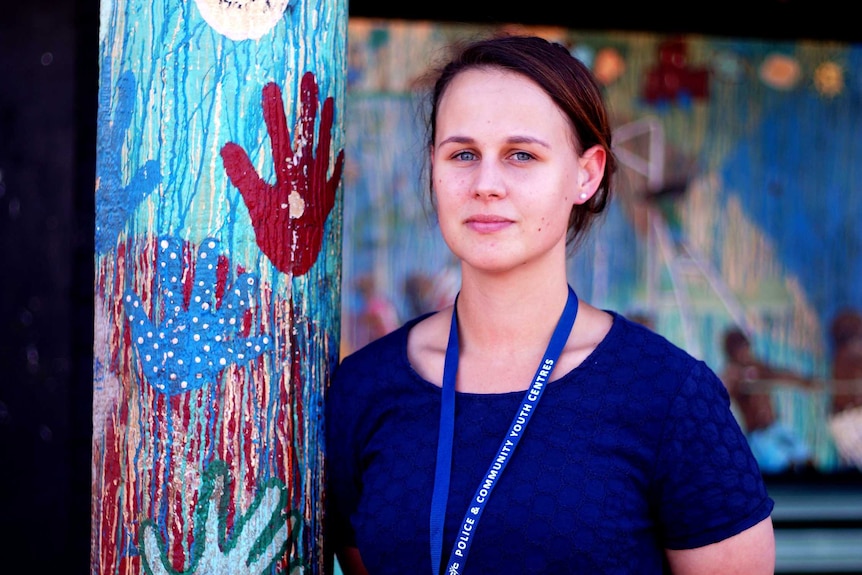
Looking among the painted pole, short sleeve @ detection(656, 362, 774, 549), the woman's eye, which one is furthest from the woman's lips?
short sleeve @ detection(656, 362, 774, 549)

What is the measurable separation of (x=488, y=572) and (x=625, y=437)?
0.36 metres

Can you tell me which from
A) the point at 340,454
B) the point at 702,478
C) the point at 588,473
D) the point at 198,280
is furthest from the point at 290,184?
the point at 702,478

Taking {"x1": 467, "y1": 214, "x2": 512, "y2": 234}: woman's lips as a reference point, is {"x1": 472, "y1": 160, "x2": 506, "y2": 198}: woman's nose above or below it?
above

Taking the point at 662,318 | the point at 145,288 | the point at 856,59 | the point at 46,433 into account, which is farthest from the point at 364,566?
the point at 856,59

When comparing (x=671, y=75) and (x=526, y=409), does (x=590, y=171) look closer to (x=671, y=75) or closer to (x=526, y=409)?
(x=526, y=409)

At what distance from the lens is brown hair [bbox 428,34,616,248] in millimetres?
1918

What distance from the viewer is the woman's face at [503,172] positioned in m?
1.87

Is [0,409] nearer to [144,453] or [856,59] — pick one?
[144,453]

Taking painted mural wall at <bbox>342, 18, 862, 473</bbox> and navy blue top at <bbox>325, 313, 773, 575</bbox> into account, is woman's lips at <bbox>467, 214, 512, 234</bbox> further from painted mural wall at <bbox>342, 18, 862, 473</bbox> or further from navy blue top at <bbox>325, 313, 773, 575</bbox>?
painted mural wall at <bbox>342, 18, 862, 473</bbox>

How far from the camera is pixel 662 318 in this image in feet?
16.3

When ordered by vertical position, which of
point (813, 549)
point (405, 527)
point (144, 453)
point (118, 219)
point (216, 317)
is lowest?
point (813, 549)

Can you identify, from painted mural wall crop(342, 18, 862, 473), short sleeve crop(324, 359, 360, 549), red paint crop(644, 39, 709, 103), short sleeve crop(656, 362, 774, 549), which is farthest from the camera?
red paint crop(644, 39, 709, 103)

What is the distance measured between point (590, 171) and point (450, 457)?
68cm

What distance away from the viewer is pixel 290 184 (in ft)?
6.19
